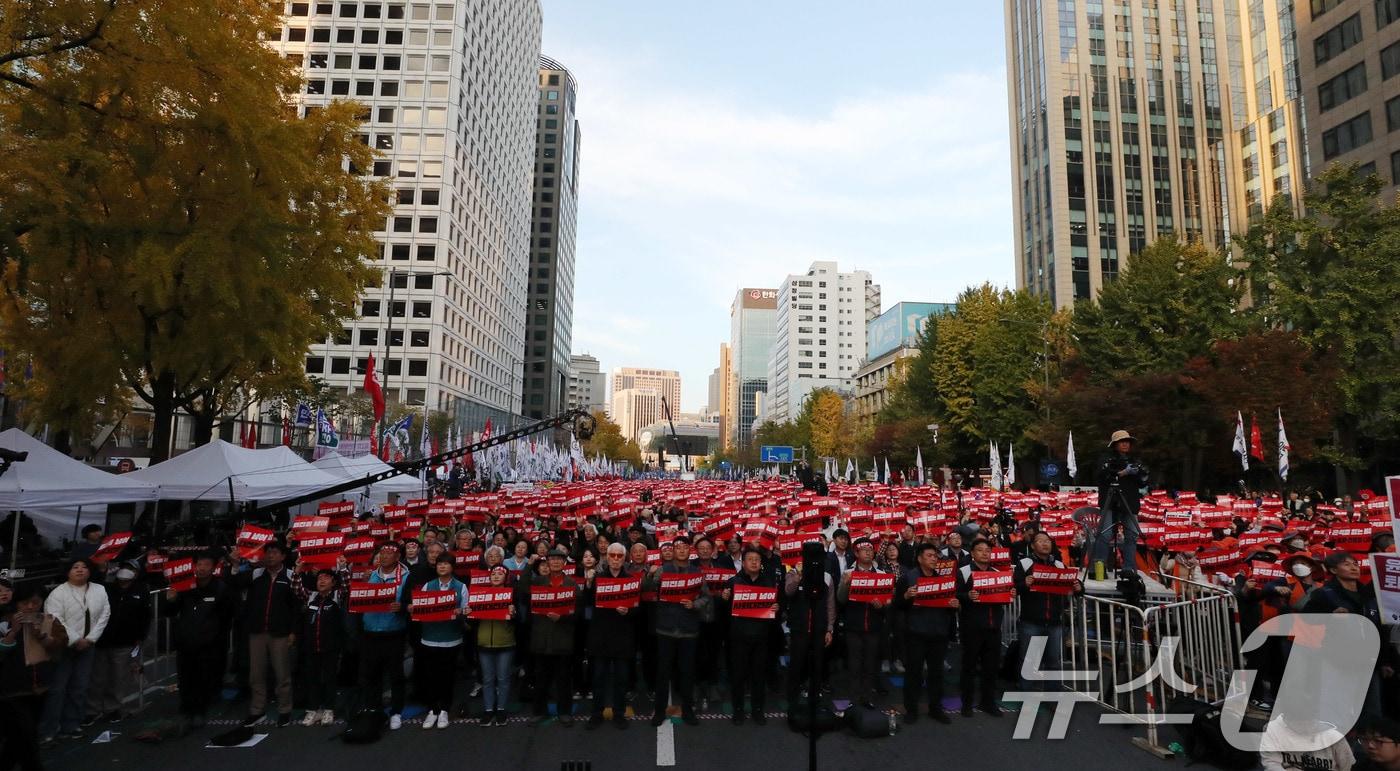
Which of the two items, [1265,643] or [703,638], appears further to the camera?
[703,638]

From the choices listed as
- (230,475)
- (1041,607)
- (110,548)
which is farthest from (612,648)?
(230,475)

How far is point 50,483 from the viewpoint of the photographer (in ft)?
39.3

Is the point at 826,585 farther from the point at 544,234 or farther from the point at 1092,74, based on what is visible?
the point at 544,234

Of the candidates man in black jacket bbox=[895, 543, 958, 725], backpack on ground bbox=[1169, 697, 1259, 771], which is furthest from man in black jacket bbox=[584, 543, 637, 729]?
backpack on ground bbox=[1169, 697, 1259, 771]

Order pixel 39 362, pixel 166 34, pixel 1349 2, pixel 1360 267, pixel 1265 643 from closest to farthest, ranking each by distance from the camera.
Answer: pixel 1265 643 → pixel 166 34 → pixel 39 362 → pixel 1360 267 → pixel 1349 2

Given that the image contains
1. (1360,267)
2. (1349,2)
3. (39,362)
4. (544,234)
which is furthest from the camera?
(544,234)

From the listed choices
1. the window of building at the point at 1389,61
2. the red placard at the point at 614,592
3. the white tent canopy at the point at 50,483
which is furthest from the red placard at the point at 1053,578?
the window of building at the point at 1389,61

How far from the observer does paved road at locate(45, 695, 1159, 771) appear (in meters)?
7.06

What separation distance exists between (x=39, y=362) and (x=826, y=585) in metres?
16.7

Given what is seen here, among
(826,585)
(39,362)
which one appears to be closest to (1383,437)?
(826,585)

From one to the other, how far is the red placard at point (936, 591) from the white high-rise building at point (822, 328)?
175 m

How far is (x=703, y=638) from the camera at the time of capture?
9242 millimetres

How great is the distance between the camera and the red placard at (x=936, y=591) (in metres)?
8.26

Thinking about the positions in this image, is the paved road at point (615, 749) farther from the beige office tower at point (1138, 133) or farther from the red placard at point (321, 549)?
the beige office tower at point (1138, 133)
